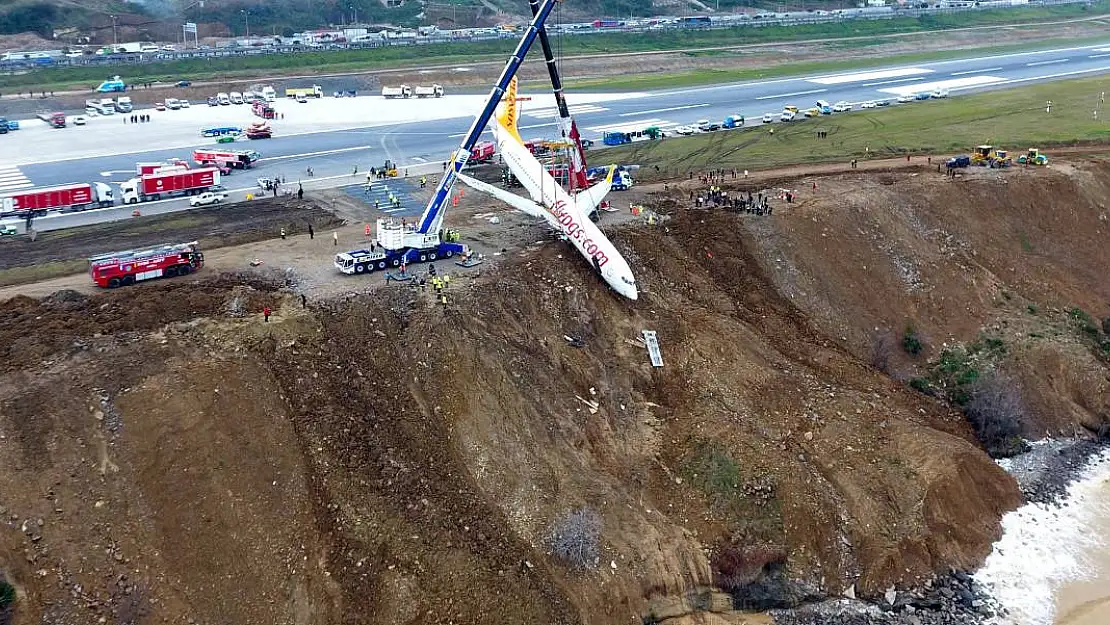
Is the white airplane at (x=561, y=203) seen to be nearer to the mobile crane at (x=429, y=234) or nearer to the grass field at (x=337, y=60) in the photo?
the mobile crane at (x=429, y=234)

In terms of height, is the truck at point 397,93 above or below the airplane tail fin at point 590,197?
above

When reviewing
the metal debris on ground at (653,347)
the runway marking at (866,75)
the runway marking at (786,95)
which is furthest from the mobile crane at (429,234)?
the runway marking at (866,75)

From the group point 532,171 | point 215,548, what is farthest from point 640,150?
point 215,548

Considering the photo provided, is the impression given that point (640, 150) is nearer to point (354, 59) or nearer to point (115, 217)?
point (115, 217)

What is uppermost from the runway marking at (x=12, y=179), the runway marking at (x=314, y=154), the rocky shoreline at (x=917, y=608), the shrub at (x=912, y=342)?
the runway marking at (x=314, y=154)

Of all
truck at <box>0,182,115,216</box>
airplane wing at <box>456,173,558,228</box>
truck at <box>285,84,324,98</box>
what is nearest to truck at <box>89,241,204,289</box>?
airplane wing at <box>456,173,558,228</box>

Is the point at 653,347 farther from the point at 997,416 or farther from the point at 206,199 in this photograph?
the point at 206,199

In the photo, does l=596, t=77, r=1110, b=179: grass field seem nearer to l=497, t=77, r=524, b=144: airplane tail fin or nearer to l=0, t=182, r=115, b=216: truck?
l=497, t=77, r=524, b=144: airplane tail fin
